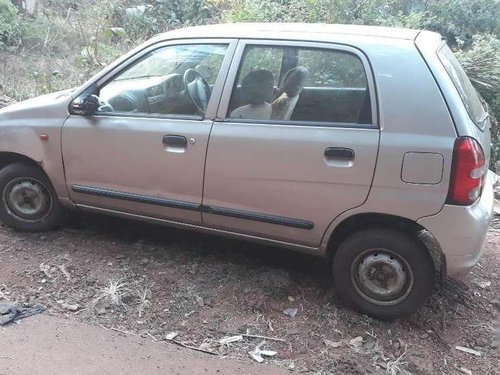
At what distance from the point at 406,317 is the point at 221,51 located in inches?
83.4

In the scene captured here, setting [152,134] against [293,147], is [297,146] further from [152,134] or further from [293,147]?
[152,134]

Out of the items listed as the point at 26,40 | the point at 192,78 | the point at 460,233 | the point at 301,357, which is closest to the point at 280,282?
the point at 301,357

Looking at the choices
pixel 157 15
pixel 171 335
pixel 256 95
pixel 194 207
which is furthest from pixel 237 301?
pixel 157 15

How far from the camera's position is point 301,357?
10.00ft

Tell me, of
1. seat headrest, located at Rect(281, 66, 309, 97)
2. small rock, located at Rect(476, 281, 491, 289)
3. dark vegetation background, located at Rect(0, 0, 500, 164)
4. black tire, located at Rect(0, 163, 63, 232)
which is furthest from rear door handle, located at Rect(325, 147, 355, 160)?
dark vegetation background, located at Rect(0, 0, 500, 164)

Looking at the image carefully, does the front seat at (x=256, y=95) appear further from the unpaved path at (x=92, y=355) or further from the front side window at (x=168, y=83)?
the unpaved path at (x=92, y=355)

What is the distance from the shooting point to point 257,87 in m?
3.50

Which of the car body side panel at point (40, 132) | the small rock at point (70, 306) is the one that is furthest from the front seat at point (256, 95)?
the small rock at point (70, 306)

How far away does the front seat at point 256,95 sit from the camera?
343 centimetres

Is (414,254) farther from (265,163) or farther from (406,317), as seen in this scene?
(265,163)

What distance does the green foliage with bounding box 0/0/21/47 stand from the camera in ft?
34.6

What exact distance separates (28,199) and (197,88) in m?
1.69

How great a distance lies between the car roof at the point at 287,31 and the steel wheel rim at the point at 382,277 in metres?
1.33

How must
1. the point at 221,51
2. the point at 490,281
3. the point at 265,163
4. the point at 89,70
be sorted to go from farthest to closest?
the point at 89,70
the point at 490,281
the point at 221,51
the point at 265,163
